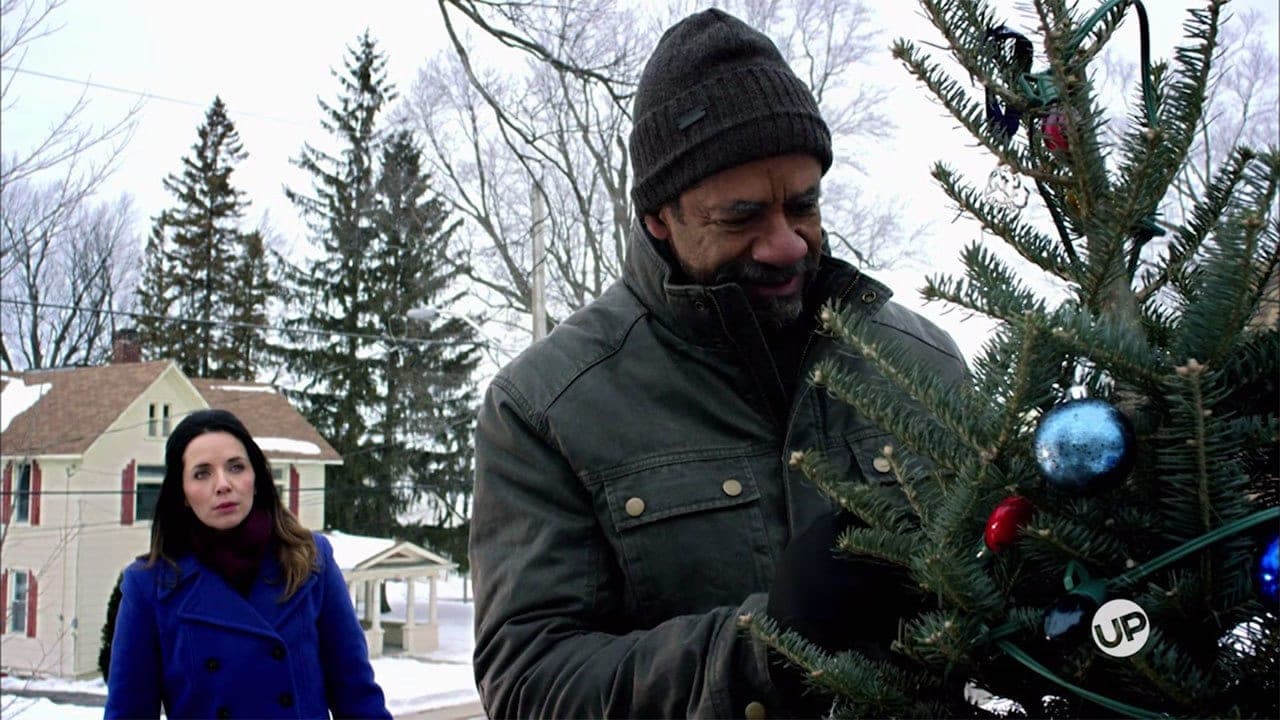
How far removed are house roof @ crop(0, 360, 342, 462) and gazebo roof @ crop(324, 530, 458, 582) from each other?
2350 mm

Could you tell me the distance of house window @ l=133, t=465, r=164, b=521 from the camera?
2348cm

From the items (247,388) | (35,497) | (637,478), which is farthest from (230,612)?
(247,388)

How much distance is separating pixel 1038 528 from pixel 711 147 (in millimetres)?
1113

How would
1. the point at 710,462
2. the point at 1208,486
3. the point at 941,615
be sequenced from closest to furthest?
the point at 1208,486, the point at 941,615, the point at 710,462

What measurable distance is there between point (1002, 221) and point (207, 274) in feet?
118

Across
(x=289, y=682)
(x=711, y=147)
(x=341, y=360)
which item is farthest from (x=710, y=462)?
(x=341, y=360)

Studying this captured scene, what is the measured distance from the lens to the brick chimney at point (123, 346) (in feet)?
86.3

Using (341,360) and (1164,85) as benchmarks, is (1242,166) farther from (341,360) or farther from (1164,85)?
(341,360)

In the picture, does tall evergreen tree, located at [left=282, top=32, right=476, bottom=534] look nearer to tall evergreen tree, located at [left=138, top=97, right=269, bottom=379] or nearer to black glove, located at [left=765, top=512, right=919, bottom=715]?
tall evergreen tree, located at [left=138, top=97, right=269, bottom=379]

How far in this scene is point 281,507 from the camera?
159 inches

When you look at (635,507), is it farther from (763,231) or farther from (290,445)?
(290,445)

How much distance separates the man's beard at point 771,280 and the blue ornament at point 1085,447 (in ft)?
3.15

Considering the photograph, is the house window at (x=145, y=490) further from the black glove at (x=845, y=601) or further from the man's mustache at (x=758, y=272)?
the black glove at (x=845, y=601)

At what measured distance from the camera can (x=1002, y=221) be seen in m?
1.15
